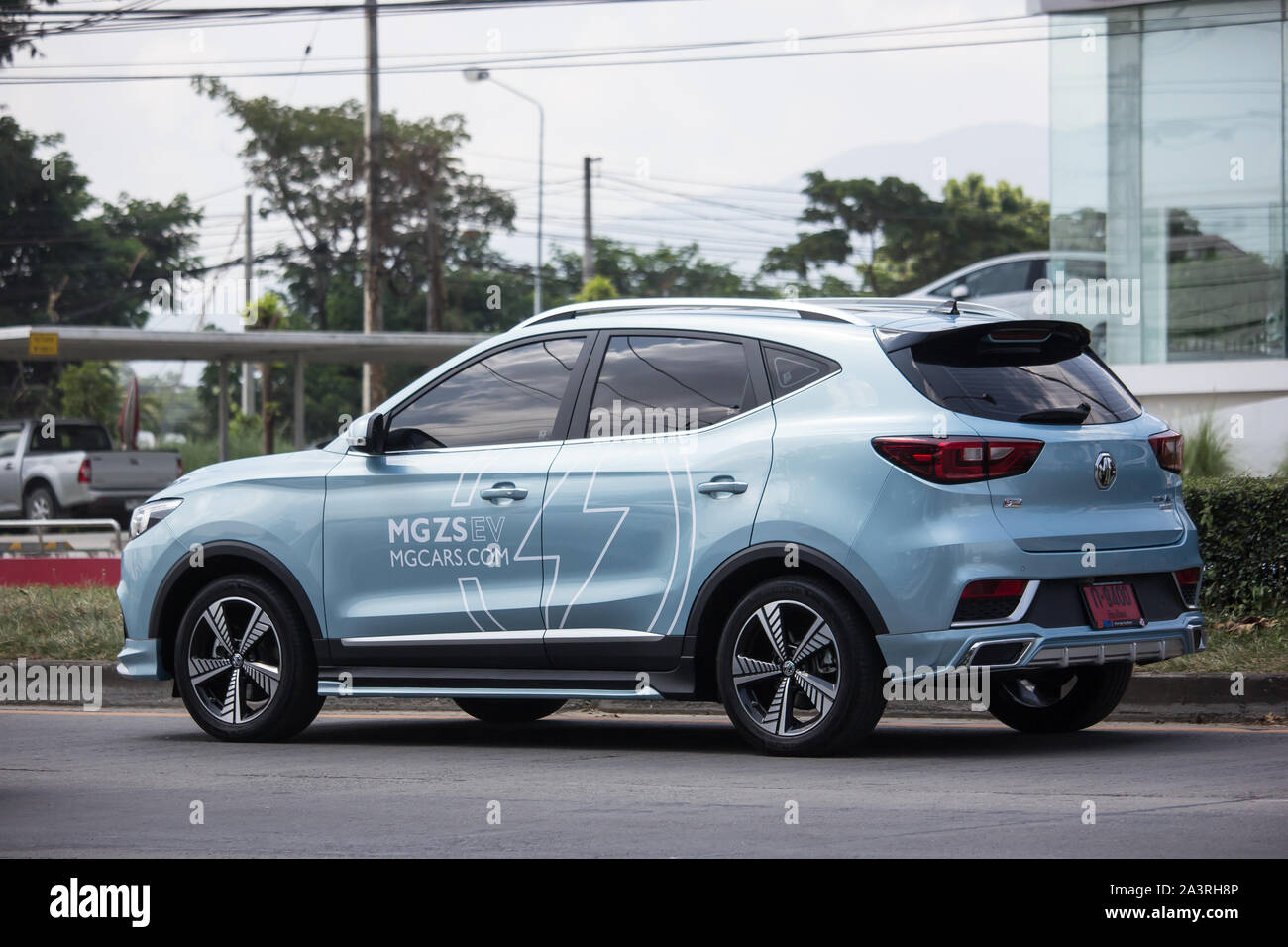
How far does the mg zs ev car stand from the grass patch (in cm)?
303

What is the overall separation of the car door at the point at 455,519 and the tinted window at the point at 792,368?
3.22ft

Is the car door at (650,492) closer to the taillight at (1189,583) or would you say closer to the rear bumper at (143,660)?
the taillight at (1189,583)

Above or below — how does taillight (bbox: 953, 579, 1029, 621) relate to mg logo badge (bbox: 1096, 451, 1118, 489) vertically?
below

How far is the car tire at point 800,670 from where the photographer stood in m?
7.32

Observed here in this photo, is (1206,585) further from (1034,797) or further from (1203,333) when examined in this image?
(1203,333)

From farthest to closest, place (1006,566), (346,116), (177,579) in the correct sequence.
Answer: (346,116), (177,579), (1006,566)

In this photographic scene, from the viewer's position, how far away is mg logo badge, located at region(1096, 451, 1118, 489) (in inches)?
295

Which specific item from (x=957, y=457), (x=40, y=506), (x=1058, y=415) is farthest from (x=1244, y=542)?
(x=40, y=506)

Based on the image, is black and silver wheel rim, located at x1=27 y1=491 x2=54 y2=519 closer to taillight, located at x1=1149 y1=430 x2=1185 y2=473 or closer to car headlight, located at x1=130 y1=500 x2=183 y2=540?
car headlight, located at x1=130 y1=500 x2=183 y2=540

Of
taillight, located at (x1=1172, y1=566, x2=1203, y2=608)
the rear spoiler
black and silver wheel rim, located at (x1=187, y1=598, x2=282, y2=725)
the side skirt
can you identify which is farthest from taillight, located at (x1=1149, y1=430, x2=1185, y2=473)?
black and silver wheel rim, located at (x1=187, y1=598, x2=282, y2=725)

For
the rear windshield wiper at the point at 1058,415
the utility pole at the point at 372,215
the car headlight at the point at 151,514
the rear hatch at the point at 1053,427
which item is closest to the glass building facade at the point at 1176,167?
the rear hatch at the point at 1053,427

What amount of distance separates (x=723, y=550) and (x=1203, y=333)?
12.6 metres

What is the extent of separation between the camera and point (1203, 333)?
61.7 ft
